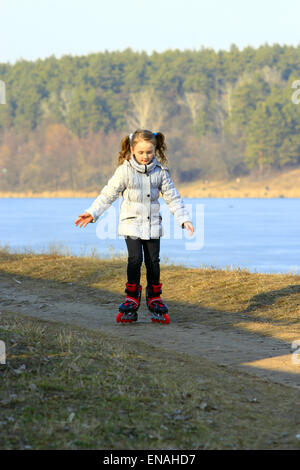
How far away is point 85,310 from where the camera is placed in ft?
33.2

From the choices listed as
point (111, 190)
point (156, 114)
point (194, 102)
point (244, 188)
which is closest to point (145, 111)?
point (156, 114)

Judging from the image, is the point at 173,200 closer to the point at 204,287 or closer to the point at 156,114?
the point at 204,287

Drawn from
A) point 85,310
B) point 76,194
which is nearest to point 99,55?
point 76,194

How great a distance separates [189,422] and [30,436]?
1.04 meters

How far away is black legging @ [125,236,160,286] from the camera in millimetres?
8672

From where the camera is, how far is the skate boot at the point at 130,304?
8930 millimetres

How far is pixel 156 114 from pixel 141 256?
265 feet

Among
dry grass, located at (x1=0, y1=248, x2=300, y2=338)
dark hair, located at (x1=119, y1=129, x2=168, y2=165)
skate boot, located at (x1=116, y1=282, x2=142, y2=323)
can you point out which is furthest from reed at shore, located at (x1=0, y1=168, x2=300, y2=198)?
dark hair, located at (x1=119, y1=129, x2=168, y2=165)

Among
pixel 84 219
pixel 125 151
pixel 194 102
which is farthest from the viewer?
pixel 194 102

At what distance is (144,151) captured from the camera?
848 centimetres

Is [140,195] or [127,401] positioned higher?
[140,195]

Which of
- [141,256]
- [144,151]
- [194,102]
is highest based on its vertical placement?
[194,102]

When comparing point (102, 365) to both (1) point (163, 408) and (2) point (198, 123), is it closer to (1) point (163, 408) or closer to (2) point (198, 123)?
(1) point (163, 408)

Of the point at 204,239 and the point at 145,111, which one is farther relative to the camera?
the point at 145,111
